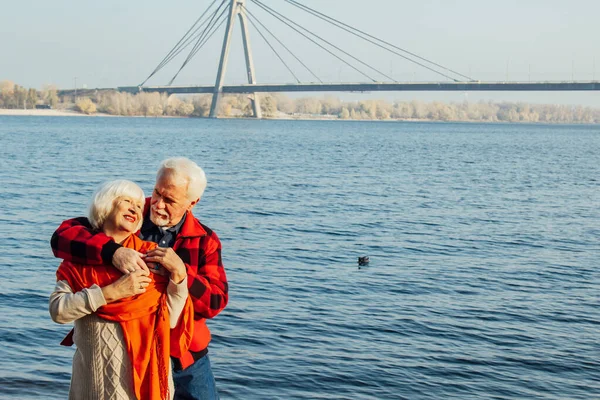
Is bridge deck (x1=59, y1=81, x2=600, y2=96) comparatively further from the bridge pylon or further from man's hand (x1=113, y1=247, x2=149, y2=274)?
man's hand (x1=113, y1=247, x2=149, y2=274)

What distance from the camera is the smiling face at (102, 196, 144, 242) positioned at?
255 centimetres

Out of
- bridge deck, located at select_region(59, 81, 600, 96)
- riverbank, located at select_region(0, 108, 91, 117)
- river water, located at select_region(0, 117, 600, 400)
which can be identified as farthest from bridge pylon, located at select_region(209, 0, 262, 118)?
river water, located at select_region(0, 117, 600, 400)

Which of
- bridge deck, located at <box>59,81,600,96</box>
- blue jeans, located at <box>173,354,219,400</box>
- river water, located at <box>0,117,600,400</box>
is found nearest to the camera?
blue jeans, located at <box>173,354,219,400</box>

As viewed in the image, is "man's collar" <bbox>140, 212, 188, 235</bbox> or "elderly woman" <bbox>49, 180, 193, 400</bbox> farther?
"man's collar" <bbox>140, 212, 188, 235</bbox>

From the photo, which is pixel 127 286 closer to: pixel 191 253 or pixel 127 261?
pixel 127 261

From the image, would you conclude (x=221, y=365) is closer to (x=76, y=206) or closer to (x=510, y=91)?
(x=76, y=206)

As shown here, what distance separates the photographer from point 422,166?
3569 cm

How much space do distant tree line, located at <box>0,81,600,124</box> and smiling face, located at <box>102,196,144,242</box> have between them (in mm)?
93276

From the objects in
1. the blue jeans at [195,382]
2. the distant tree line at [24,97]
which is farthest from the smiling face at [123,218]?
the distant tree line at [24,97]

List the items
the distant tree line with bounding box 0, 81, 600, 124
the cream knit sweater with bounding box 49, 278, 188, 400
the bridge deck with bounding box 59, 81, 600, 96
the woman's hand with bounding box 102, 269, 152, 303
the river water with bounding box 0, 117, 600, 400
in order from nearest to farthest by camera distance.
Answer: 1. the woman's hand with bounding box 102, 269, 152, 303
2. the cream knit sweater with bounding box 49, 278, 188, 400
3. the river water with bounding box 0, 117, 600, 400
4. the bridge deck with bounding box 59, 81, 600, 96
5. the distant tree line with bounding box 0, 81, 600, 124

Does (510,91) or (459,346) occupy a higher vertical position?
(510,91)

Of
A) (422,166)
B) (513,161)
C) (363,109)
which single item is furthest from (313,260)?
(363,109)

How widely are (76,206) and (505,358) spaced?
1232cm

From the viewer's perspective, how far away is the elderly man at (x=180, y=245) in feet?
8.22
